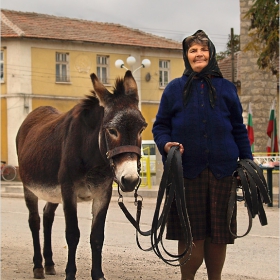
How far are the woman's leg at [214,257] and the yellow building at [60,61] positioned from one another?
35054mm

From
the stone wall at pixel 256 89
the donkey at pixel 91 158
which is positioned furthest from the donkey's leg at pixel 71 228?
the stone wall at pixel 256 89

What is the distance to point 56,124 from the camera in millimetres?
8422

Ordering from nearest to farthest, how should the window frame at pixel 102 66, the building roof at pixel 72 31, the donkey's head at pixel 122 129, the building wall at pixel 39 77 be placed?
the donkey's head at pixel 122 129 < the building wall at pixel 39 77 < the building roof at pixel 72 31 < the window frame at pixel 102 66

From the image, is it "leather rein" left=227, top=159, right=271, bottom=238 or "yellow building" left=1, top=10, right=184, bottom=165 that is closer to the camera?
"leather rein" left=227, top=159, right=271, bottom=238

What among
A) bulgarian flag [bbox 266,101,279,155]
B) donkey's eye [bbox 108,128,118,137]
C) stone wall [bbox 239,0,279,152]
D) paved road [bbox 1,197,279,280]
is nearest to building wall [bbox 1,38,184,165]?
stone wall [bbox 239,0,279,152]

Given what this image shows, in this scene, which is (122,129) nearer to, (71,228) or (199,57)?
(199,57)

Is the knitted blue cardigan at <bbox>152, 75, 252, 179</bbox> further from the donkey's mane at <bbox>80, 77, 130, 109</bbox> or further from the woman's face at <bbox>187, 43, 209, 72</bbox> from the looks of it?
the donkey's mane at <bbox>80, 77, 130, 109</bbox>

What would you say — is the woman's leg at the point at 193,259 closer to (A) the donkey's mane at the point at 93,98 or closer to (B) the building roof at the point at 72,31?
(A) the donkey's mane at the point at 93,98

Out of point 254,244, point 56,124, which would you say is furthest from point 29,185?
point 254,244

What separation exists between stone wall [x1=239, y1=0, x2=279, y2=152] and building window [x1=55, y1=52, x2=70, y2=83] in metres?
19.3

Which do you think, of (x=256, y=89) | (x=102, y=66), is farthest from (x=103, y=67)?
(x=256, y=89)

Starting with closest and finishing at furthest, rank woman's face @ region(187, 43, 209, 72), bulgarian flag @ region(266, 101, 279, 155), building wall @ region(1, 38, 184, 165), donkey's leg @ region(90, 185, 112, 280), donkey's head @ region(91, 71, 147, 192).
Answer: woman's face @ region(187, 43, 209, 72)
donkey's head @ region(91, 71, 147, 192)
donkey's leg @ region(90, 185, 112, 280)
bulgarian flag @ region(266, 101, 279, 155)
building wall @ region(1, 38, 184, 165)

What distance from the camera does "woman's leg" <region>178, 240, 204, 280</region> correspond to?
19.0 feet

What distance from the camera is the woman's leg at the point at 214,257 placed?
5.84m
